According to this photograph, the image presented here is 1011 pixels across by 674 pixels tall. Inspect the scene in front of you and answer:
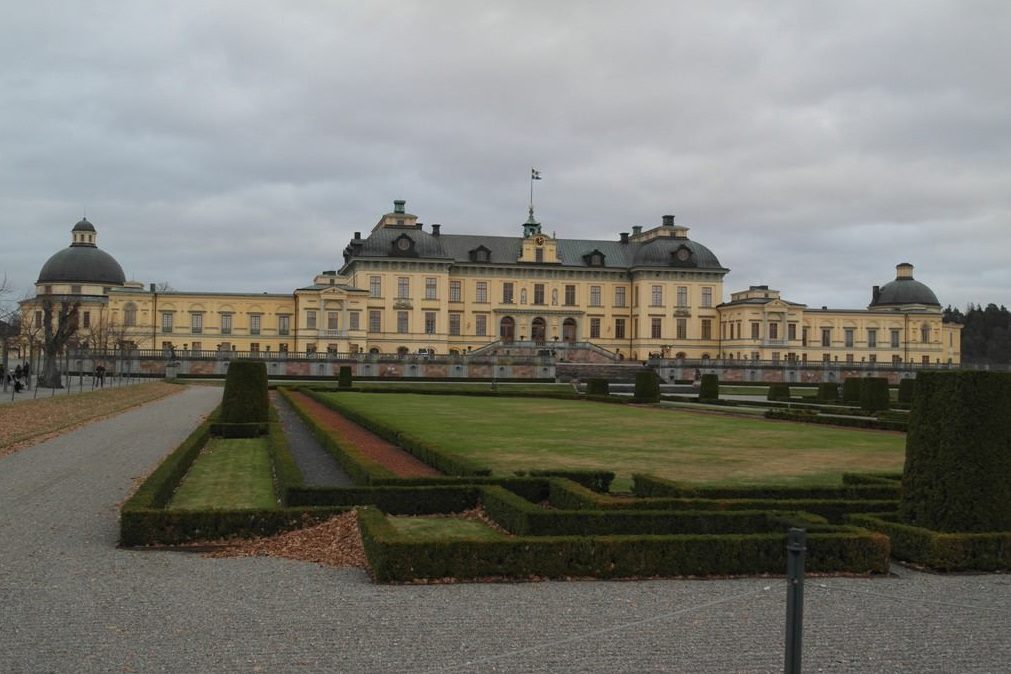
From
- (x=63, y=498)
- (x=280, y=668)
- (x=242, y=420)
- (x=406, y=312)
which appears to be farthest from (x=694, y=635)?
(x=406, y=312)

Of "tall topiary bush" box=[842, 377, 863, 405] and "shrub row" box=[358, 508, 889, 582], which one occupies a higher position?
"tall topiary bush" box=[842, 377, 863, 405]

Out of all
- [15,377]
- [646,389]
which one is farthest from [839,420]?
[15,377]

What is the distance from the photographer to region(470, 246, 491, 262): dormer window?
239ft

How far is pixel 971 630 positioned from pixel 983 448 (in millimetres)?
2884

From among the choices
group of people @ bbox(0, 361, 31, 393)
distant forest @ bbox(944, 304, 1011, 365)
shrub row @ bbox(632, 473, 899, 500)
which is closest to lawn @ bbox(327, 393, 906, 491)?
shrub row @ bbox(632, 473, 899, 500)

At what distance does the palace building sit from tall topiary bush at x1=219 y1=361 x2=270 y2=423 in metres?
45.7

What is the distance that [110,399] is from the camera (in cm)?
3316

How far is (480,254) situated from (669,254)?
50.3ft

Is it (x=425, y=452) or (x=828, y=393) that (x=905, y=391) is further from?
(x=425, y=452)

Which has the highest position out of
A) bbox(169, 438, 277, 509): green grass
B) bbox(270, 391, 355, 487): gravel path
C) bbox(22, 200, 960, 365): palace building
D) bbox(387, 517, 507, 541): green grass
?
bbox(22, 200, 960, 365): palace building

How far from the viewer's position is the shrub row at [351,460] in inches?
490

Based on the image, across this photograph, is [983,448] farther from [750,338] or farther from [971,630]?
[750,338]

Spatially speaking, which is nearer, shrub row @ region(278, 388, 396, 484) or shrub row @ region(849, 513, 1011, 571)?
shrub row @ region(849, 513, 1011, 571)

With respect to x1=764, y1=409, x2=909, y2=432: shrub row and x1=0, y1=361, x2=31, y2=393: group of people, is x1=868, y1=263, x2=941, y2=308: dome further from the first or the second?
x1=0, y1=361, x2=31, y2=393: group of people
